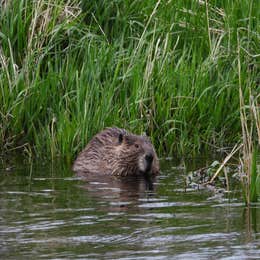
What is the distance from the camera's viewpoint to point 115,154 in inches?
430

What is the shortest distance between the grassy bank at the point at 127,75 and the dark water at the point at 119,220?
0.88 m

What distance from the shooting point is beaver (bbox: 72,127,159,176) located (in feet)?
34.4

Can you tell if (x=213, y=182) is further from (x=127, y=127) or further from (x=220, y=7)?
(x=220, y=7)

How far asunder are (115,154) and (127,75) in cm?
78

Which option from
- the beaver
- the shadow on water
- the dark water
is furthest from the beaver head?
the dark water

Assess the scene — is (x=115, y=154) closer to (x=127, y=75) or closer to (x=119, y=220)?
(x=127, y=75)

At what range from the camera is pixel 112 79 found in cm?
1123

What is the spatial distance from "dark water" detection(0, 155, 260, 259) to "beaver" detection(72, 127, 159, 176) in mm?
413

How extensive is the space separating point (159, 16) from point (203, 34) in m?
0.53

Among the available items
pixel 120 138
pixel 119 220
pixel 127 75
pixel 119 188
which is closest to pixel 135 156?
pixel 120 138

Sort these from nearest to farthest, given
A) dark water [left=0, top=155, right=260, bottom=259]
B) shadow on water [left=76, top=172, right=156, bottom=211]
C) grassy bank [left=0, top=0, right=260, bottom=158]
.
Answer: dark water [left=0, top=155, right=260, bottom=259] < shadow on water [left=76, top=172, right=156, bottom=211] < grassy bank [left=0, top=0, right=260, bottom=158]

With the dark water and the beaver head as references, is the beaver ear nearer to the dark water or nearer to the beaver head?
the beaver head

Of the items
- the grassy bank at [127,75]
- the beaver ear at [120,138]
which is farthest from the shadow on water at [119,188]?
the grassy bank at [127,75]

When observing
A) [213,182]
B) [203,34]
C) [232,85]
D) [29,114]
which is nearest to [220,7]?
[203,34]
